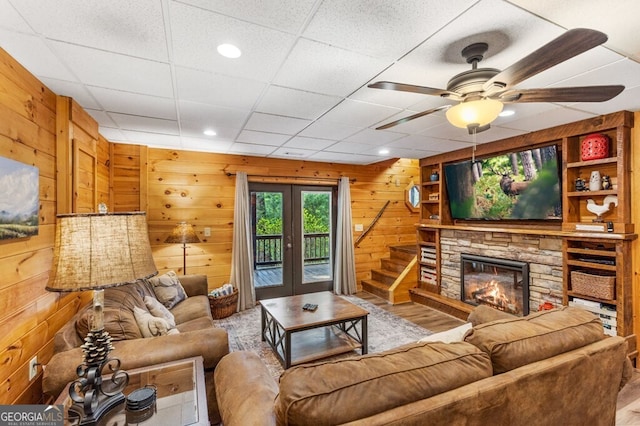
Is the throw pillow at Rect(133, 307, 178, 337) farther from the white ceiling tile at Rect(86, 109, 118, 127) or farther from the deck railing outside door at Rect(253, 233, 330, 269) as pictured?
the deck railing outside door at Rect(253, 233, 330, 269)

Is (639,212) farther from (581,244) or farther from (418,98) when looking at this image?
(418,98)

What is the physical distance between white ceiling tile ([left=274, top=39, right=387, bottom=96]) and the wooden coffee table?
6.66 feet

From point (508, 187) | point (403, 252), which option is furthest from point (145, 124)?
point (403, 252)

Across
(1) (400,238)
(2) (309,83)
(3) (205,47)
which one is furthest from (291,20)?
(1) (400,238)

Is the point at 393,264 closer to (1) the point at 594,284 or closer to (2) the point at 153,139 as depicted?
(1) the point at 594,284

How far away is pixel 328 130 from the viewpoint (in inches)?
→ 130

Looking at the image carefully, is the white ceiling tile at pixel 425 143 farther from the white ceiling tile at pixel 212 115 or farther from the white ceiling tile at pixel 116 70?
Result: the white ceiling tile at pixel 116 70

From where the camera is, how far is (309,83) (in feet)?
6.91

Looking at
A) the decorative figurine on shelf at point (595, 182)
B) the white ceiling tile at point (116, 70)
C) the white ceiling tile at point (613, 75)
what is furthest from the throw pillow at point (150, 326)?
the decorative figurine on shelf at point (595, 182)

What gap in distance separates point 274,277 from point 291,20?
4.31 meters

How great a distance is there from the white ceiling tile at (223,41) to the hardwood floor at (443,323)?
11.0 feet

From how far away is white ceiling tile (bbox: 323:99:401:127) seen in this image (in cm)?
253

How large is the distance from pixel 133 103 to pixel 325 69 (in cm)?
171

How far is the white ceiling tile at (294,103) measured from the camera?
2.29m
